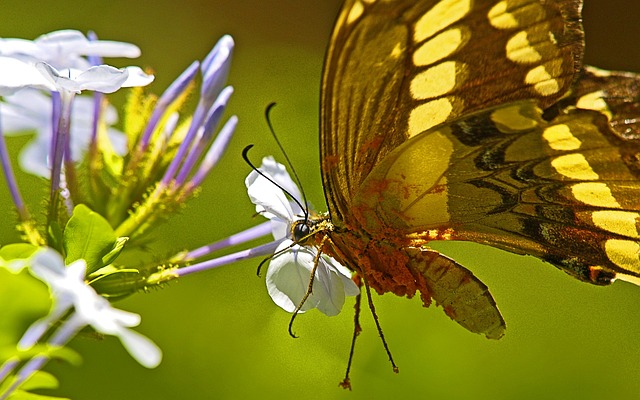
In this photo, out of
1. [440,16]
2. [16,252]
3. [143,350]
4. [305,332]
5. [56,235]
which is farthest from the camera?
[305,332]

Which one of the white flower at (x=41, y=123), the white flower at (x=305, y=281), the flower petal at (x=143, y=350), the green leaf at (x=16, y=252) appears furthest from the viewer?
the white flower at (x=41, y=123)

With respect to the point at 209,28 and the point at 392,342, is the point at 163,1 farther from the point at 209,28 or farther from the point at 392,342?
the point at 392,342

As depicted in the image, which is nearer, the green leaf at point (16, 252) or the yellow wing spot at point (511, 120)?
the green leaf at point (16, 252)

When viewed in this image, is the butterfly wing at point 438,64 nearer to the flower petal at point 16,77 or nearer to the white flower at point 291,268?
the white flower at point 291,268

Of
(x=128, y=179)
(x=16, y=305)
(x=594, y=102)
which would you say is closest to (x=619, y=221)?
(x=594, y=102)

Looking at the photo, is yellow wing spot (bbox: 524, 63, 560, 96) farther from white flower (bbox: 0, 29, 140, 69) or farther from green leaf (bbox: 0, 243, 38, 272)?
green leaf (bbox: 0, 243, 38, 272)

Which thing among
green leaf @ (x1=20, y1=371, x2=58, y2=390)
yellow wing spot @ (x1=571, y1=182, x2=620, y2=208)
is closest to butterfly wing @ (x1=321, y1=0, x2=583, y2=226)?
yellow wing spot @ (x1=571, y1=182, x2=620, y2=208)

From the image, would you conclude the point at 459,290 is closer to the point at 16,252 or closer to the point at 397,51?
the point at 397,51

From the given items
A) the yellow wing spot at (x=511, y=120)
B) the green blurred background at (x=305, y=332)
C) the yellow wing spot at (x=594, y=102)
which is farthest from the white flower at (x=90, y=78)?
the green blurred background at (x=305, y=332)
